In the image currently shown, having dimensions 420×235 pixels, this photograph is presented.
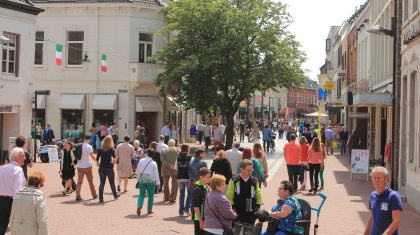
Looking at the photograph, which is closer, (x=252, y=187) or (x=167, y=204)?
(x=252, y=187)

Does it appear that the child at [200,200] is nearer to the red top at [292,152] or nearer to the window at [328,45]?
the red top at [292,152]

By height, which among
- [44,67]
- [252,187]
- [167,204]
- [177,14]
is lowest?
[167,204]

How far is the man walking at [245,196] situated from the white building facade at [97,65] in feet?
92.1

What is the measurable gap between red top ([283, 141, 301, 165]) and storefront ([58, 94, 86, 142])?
2126cm

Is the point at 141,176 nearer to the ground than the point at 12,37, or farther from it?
nearer to the ground

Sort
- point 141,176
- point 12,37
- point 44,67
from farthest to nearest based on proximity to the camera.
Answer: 1. point 44,67
2. point 12,37
3. point 141,176

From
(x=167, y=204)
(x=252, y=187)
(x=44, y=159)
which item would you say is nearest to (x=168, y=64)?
(x=44, y=159)

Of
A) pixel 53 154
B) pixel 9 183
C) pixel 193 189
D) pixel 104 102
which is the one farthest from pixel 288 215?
pixel 104 102

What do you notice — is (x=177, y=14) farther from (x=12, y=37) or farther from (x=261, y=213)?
(x=261, y=213)

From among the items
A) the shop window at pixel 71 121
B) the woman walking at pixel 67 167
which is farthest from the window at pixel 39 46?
the woman walking at pixel 67 167

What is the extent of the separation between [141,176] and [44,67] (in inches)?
1013

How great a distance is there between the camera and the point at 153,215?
14703 mm

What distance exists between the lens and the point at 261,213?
8.32 metres

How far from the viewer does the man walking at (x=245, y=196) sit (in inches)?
Result: 396
